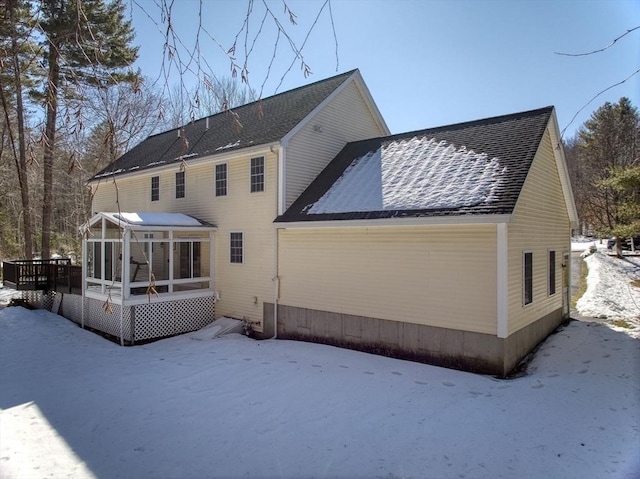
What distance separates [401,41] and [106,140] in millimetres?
2729

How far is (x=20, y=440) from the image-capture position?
5613 millimetres

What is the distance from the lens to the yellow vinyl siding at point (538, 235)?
27.0ft

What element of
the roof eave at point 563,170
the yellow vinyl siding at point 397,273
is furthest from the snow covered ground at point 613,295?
the yellow vinyl siding at point 397,273

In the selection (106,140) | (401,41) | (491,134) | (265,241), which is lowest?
(265,241)

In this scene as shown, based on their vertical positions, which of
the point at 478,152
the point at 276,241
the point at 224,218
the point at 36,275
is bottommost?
the point at 36,275

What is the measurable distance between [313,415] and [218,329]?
237 inches

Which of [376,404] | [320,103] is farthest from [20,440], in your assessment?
[320,103]

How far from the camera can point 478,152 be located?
9.77 m

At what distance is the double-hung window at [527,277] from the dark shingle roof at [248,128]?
694 cm

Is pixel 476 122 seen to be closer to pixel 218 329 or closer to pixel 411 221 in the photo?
pixel 411 221

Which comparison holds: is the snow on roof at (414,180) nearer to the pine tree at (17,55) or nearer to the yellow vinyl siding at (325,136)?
the yellow vinyl siding at (325,136)

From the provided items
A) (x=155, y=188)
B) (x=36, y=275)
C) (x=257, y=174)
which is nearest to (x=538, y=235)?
(x=257, y=174)

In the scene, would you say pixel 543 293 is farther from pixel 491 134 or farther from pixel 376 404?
pixel 376 404

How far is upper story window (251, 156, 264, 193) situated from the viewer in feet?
39.0
